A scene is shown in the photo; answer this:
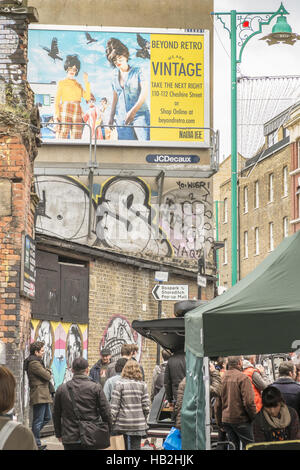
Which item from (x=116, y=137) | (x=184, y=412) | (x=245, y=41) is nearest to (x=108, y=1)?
(x=116, y=137)

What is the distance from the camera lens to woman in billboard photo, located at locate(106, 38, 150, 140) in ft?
92.4

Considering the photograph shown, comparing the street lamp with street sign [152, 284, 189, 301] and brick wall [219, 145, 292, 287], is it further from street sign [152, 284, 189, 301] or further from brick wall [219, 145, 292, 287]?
brick wall [219, 145, 292, 287]

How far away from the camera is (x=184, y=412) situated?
340 inches

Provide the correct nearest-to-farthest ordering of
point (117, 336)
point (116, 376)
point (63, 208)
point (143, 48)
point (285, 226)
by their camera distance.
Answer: point (116, 376) → point (117, 336) → point (63, 208) → point (143, 48) → point (285, 226)

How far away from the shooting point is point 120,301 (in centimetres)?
2216

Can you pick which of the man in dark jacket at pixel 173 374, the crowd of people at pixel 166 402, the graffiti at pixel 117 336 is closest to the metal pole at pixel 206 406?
the crowd of people at pixel 166 402

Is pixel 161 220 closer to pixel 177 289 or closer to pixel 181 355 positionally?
pixel 177 289

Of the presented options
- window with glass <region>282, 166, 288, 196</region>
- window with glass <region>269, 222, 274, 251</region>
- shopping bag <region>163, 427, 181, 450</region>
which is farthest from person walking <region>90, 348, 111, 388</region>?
window with glass <region>269, 222, 274, 251</region>

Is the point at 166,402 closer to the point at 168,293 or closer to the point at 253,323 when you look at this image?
the point at 168,293

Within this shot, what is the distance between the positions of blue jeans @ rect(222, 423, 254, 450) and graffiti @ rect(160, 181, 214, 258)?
17.7m

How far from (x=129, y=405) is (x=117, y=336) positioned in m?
11.8

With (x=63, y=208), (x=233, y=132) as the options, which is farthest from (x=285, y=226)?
(x=233, y=132)

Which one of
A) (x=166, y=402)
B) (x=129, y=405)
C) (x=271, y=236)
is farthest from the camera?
(x=271, y=236)
